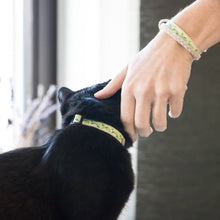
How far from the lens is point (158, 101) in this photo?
533 mm

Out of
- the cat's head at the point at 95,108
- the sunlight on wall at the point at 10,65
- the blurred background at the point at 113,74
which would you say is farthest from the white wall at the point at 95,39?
the cat's head at the point at 95,108

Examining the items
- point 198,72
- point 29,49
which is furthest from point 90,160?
point 29,49

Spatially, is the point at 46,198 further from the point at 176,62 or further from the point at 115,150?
the point at 176,62

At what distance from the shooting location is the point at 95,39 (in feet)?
4.61

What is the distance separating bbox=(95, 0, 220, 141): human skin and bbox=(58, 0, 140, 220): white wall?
2.24 feet

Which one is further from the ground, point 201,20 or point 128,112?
point 201,20

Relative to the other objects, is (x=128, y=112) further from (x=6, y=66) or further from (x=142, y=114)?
(x=6, y=66)

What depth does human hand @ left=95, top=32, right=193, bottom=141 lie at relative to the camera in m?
0.53

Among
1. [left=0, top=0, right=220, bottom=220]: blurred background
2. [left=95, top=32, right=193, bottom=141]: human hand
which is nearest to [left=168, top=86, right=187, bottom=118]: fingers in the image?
[left=95, top=32, right=193, bottom=141]: human hand

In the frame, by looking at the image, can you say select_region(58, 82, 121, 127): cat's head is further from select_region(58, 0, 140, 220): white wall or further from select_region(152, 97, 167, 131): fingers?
select_region(58, 0, 140, 220): white wall

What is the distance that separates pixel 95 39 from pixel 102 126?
84cm

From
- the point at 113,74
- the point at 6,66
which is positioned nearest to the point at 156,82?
the point at 113,74

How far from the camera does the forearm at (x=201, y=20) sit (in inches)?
21.9

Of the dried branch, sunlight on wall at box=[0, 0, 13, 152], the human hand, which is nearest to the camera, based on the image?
the human hand
